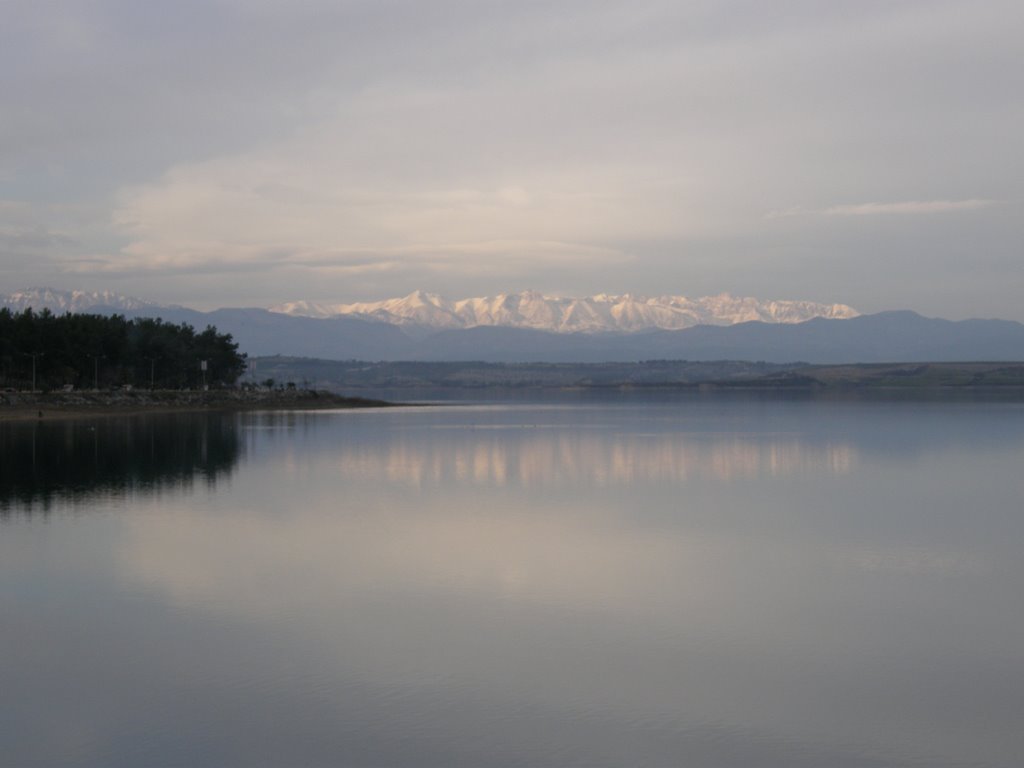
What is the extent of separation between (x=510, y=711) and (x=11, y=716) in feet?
23.1

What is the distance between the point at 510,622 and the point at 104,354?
118023mm

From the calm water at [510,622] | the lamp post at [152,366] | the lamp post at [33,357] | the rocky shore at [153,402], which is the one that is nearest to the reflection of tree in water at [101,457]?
the calm water at [510,622]

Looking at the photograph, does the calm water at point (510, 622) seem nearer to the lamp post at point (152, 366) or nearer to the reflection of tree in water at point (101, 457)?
the reflection of tree in water at point (101, 457)

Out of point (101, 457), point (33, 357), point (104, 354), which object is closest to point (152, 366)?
point (104, 354)

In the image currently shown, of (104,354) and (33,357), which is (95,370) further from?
(33,357)

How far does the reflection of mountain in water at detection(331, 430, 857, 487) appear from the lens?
167ft

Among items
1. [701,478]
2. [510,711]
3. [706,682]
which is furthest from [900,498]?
[510,711]

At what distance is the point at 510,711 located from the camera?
16.2 metres

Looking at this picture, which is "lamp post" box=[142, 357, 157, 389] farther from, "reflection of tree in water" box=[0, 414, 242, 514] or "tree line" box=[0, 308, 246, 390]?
"reflection of tree in water" box=[0, 414, 242, 514]

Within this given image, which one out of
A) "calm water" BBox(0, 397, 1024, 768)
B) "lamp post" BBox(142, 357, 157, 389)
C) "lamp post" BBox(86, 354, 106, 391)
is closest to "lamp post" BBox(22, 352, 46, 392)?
"lamp post" BBox(86, 354, 106, 391)

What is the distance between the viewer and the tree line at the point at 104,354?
11506 centimetres

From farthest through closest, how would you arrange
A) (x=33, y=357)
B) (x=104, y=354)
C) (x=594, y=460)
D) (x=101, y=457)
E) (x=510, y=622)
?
1. (x=104, y=354)
2. (x=33, y=357)
3. (x=594, y=460)
4. (x=101, y=457)
5. (x=510, y=622)

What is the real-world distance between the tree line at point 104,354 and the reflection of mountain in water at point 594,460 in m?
57.1

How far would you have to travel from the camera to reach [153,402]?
129 meters
